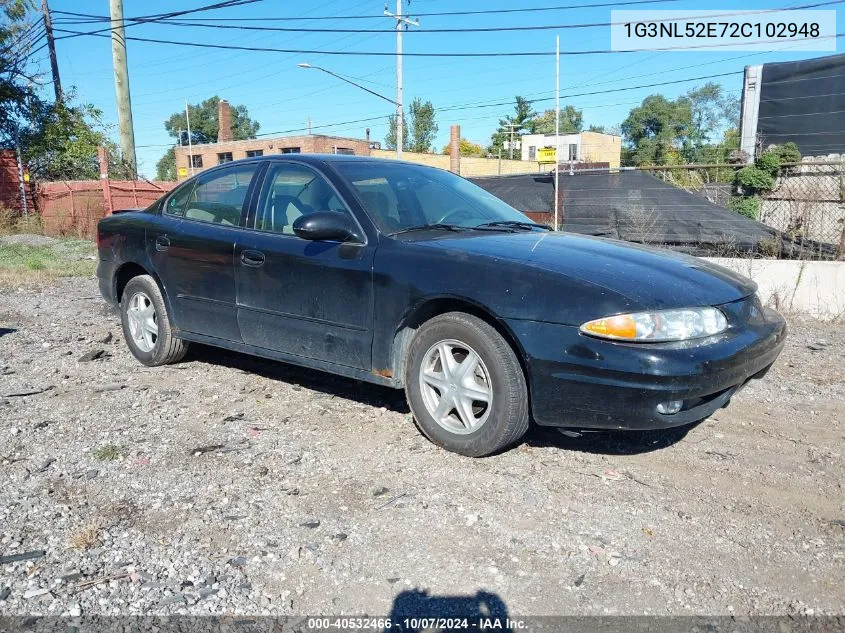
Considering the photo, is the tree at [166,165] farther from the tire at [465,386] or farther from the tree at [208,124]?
the tire at [465,386]

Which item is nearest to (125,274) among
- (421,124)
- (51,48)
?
(51,48)

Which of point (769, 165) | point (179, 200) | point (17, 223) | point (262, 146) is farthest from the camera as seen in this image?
point (262, 146)

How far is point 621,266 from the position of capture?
11.8ft

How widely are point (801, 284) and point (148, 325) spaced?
6862mm

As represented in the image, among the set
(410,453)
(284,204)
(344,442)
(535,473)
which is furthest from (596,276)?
(284,204)

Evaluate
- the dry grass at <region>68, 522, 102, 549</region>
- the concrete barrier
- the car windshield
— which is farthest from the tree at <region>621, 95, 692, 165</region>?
the dry grass at <region>68, 522, 102, 549</region>

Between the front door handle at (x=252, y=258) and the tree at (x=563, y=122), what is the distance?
77.2 meters

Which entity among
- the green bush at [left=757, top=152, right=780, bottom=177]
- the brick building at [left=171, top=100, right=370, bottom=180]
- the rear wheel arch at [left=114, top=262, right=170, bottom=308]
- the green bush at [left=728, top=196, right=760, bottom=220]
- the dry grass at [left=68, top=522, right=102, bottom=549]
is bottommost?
the dry grass at [left=68, top=522, right=102, bottom=549]

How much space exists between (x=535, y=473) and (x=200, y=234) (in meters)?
2.91

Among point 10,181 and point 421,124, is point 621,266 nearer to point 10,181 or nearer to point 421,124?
point 10,181

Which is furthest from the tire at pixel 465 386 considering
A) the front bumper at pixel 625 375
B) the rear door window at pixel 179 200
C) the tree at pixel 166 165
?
the tree at pixel 166 165

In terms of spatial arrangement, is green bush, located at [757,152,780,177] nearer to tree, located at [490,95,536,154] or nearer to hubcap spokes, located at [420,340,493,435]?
hubcap spokes, located at [420,340,493,435]

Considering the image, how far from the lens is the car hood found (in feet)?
10.9

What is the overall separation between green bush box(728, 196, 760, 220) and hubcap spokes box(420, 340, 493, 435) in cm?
903
